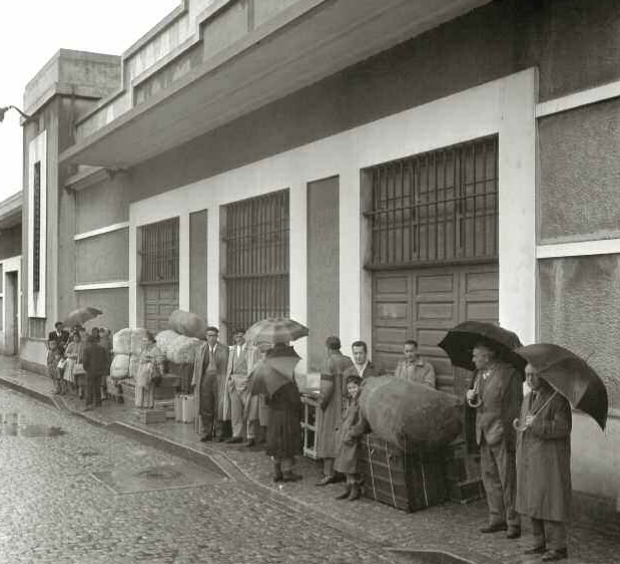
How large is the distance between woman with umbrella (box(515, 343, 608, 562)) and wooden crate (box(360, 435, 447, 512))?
166 cm

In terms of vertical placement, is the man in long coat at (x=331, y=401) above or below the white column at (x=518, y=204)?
below

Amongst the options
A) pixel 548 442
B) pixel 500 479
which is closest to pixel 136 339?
pixel 500 479

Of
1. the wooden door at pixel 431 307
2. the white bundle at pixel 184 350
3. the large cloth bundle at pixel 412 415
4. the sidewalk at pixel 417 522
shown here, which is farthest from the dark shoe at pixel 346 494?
the white bundle at pixel 184 350

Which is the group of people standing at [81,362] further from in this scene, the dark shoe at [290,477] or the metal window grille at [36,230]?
the dark shoe at [290,477]

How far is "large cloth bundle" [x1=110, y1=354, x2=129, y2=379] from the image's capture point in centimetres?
1717

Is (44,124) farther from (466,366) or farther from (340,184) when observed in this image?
(466,366)

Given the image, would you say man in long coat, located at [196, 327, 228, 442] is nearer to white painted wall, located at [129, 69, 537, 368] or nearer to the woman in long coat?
white painted wall, located at [129, 69, 537, 368]

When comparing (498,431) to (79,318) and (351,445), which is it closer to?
(351,445)

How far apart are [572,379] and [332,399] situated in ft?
13.0

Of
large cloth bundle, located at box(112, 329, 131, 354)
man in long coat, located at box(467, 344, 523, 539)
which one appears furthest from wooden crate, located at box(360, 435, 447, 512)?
large cloth bundle, located at box(112, 329, 131, 354)

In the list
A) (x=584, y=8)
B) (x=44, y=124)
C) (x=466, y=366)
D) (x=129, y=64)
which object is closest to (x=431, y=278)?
(x=466, y=366)

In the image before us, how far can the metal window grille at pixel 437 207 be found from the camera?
936 cm

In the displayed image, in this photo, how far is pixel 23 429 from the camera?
46.6 ft

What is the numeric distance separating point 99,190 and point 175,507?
13.9 m
